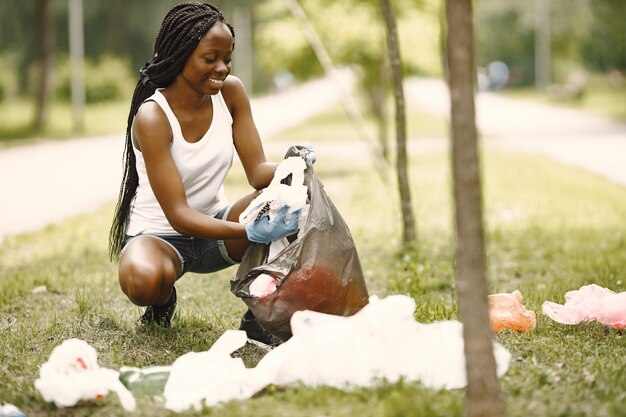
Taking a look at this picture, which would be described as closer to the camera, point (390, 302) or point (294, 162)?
point (390, 302)

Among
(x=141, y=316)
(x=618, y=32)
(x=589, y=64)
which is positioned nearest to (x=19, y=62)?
(x=618, y=32)

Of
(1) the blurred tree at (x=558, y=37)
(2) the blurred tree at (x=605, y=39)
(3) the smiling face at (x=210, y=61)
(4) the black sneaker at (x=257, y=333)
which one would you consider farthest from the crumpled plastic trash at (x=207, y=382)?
(1) the blurred tree at (x=558, y=37)

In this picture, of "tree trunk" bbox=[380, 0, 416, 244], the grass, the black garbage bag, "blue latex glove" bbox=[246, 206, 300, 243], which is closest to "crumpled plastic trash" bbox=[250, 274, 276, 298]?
the black garbage bag

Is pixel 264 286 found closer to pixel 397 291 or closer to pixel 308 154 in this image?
pixel 308 154

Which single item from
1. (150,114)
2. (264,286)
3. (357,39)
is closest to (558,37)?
(357,39)

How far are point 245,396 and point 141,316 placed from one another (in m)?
1.45

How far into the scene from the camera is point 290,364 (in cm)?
347

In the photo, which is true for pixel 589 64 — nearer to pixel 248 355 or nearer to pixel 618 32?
pixel 618 32

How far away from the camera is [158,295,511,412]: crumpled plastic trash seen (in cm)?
339

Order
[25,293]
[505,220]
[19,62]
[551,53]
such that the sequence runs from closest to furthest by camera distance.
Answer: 1. [25,293]
2. [505,220]
3. [19,62]
4. [551,53]

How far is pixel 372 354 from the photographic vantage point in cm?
344

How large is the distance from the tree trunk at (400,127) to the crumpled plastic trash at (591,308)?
2.20m

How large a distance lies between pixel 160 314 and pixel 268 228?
0.86 metres

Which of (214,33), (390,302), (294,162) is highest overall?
(214,33)
